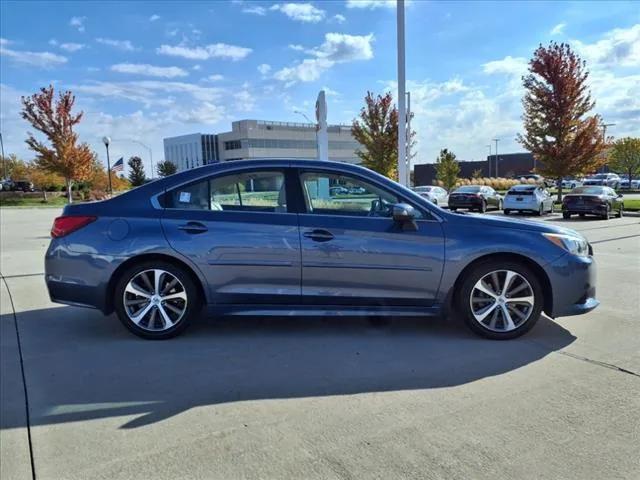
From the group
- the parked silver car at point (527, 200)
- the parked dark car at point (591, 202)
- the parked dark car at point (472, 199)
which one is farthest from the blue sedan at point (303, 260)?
the parked dark car at point (472, 199)

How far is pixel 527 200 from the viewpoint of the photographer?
893 inches

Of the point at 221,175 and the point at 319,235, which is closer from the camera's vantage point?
the point at 319,235

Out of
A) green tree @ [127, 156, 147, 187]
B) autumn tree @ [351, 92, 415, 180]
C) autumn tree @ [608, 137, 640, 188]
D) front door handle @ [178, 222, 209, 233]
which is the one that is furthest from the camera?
green tree @ [127, 156, 147, 187]

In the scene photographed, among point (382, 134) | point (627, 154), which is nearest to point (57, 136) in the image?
point (382, 134)

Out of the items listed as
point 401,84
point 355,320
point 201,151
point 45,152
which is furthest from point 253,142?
point 355,320

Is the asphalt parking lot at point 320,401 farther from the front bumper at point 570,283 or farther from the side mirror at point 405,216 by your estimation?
the side mirror at point 405,216

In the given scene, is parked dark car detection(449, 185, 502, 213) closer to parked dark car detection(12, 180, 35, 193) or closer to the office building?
parked dark car detection(12, 180, 35, 193)

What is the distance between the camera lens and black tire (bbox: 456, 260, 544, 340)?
4633mm

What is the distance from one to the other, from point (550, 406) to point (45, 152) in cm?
4024

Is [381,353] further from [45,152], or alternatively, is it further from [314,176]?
[45,152]

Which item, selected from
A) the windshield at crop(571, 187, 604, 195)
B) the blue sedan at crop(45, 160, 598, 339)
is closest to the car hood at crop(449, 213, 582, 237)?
the blue sedan at crop(45, 160, 598, 339)

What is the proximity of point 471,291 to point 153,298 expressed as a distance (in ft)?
9.59

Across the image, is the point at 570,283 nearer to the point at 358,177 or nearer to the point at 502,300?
the point at 502,300

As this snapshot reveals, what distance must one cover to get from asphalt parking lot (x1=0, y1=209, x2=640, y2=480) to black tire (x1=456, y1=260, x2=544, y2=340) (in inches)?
5.2
